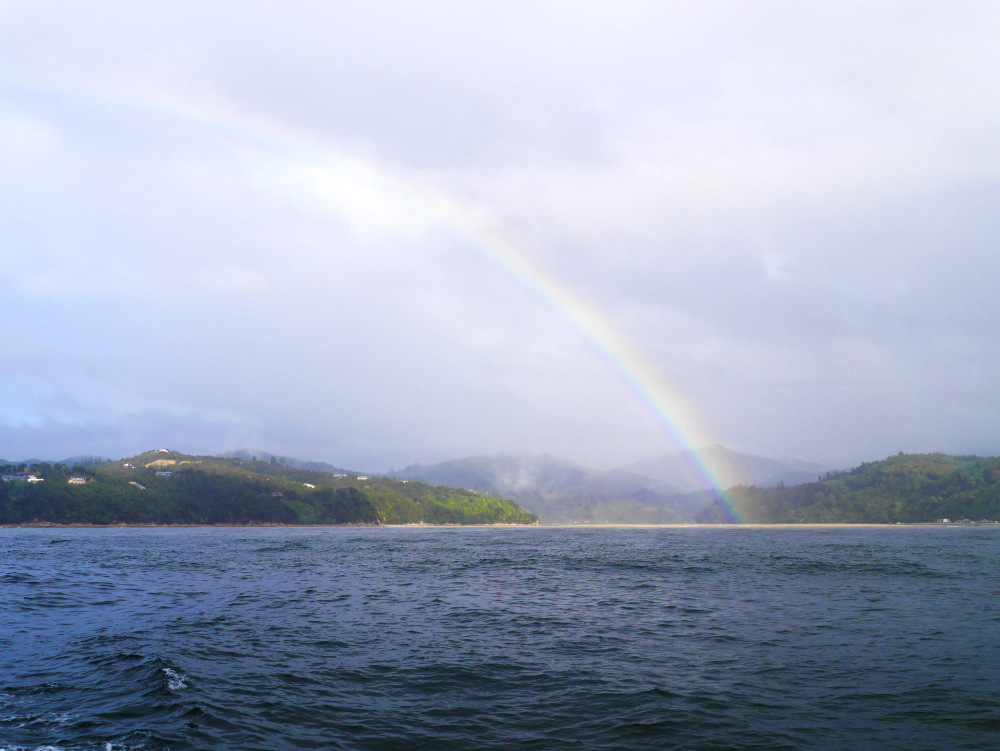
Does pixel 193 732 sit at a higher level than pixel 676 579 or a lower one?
higher

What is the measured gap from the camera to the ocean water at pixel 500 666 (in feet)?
51.9

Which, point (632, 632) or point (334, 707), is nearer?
point (334, 707)

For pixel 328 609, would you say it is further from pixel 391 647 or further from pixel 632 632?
pixel 632 632

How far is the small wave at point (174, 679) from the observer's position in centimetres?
1966

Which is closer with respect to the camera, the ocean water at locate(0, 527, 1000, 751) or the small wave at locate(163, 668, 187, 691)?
the ocean water at locate(0, 527, 1000, 751)

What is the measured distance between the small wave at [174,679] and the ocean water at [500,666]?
0.13 m

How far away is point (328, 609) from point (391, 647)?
1216 centimetres

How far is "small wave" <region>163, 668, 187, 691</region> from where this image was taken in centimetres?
1966

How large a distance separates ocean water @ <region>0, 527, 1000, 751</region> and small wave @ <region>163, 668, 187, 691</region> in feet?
0.43

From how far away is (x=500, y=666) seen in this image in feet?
75.0

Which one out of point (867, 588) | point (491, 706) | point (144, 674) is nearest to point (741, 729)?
point (491, 706)

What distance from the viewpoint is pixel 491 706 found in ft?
59.1

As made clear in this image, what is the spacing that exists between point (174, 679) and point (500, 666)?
11.8m

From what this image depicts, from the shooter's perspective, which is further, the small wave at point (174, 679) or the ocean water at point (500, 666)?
the small wave at point (174, 679)
